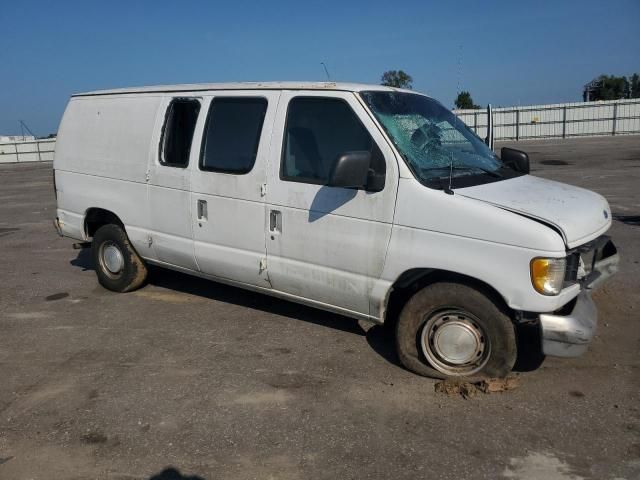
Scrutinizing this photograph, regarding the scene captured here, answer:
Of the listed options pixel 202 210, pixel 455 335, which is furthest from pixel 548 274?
pixel 202 210

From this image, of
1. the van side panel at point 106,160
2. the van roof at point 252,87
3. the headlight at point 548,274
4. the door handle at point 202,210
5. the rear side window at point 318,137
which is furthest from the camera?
the van side panel at point 106,160

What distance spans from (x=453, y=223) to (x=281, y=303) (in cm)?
256

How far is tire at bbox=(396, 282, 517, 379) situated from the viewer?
374 cm

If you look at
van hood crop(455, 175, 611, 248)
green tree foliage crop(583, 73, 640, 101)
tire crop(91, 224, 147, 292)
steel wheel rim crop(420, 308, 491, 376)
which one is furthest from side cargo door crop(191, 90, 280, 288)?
green tree foliage crop(583, 73, 640, 101)

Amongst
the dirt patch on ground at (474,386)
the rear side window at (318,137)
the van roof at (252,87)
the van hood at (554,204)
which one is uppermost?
the van roof at (252,87)

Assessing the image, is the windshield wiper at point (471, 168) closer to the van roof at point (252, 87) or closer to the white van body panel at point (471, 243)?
the white van body panel at point (471, 243)

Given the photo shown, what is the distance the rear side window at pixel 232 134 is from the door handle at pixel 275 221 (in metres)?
0.44

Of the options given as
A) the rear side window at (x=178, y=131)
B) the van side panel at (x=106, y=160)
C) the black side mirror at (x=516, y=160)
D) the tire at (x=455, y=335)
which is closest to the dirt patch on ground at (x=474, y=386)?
the tire at (x=455, y=335)

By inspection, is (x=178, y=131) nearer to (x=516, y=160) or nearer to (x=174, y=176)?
(x=174, y=176)

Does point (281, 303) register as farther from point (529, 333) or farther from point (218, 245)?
point (529, 333)

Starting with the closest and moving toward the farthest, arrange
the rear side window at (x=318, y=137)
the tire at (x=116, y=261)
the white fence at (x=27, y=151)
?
the rear side window at (x=318, y=137) → the tire at (x=116, y=261) → the white fence at (x=27, y=151)

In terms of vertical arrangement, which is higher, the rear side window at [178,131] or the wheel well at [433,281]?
the rear side window at [178,131]

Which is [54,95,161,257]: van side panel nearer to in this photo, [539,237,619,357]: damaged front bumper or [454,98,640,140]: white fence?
[539,237,619,357]: damaged front bumper

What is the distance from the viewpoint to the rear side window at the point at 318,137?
4148mm
